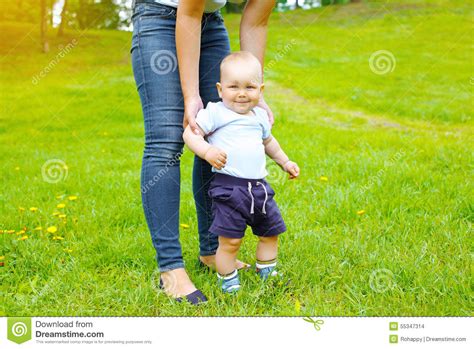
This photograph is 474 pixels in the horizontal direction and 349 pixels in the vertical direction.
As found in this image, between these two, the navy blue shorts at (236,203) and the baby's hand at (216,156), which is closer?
the baby's hand at (216,156)

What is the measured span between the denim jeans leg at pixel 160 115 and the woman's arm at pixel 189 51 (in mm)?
66

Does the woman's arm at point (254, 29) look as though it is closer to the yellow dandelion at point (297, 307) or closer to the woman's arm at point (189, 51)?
the woman's arm at point (189, 51)

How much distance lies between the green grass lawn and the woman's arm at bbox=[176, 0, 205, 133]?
73cm

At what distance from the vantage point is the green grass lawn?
2133 mm

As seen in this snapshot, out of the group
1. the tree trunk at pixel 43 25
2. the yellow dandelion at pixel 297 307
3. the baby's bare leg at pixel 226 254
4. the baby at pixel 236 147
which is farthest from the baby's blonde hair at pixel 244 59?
the tree trunk at pixel 43 25

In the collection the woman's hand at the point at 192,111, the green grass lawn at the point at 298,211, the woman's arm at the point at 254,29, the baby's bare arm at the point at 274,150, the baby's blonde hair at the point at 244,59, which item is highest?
the woman's arm at the point at 254,29

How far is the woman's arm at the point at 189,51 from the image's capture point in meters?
1.94

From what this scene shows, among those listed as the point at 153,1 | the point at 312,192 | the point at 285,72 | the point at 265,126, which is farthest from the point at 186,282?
the point at 285,72

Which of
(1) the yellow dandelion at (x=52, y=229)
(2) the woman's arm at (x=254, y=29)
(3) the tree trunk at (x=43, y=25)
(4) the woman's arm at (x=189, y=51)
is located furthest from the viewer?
(3) the tree trunk at (x=43, y=25)

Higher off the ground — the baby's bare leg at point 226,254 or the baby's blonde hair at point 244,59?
the baby's blonde hair at point 244,59

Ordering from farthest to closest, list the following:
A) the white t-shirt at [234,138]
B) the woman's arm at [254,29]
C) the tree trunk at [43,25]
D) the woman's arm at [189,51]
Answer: the tree trunk at [43,25] < the woman's arm at [254,29] < the white t-shirt at [234,138] < the woman's arm at [189,51]

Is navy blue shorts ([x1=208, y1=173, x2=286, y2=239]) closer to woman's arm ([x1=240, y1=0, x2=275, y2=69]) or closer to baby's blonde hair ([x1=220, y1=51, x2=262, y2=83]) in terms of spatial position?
baby's blonde hair ([x1=220, y1=51, x2=262, y2=83])

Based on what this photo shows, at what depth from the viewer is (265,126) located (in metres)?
2.15

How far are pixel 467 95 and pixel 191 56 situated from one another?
683 centimetres
